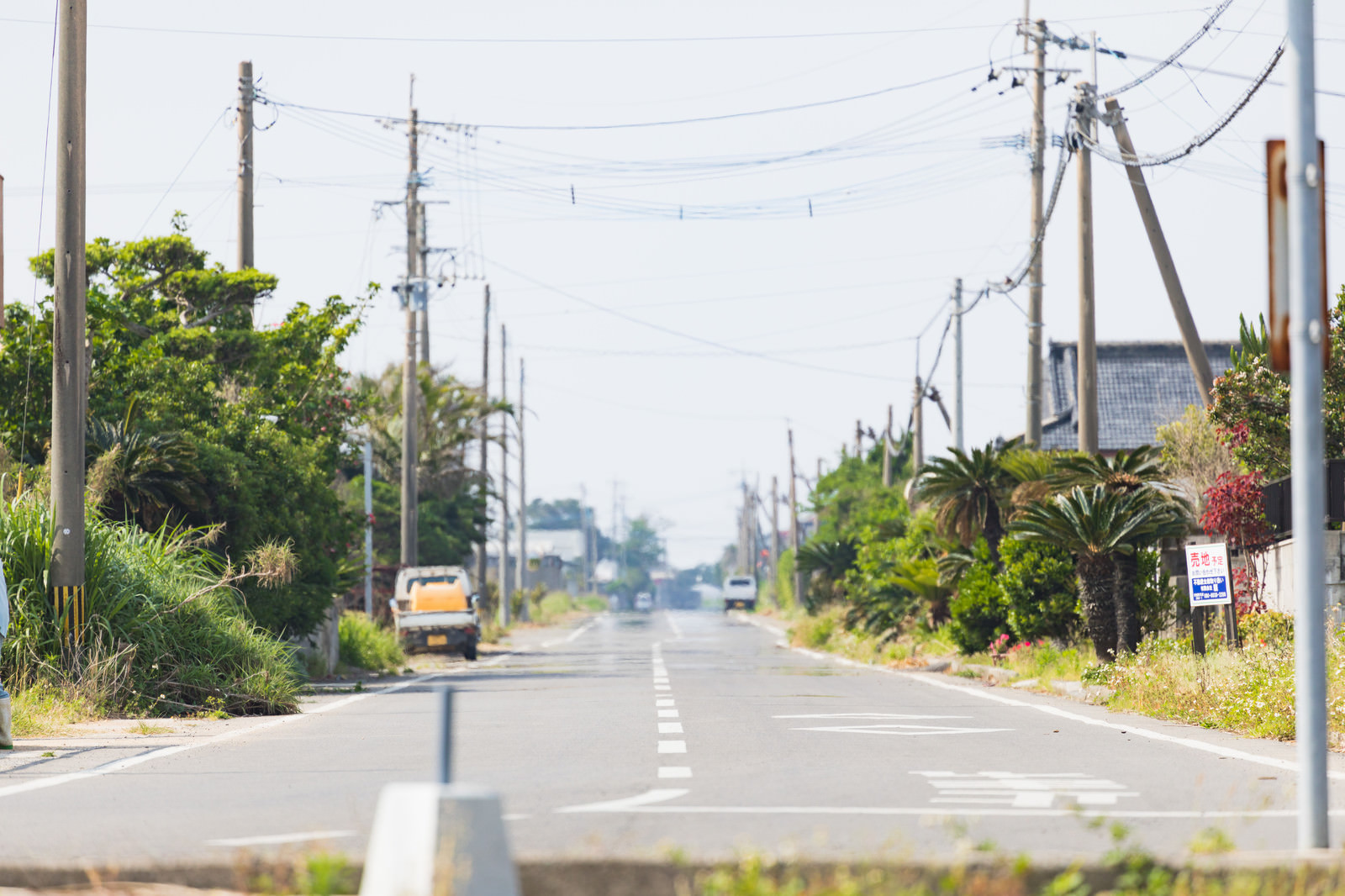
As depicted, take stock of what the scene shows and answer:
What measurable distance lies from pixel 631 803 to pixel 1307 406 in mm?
4224

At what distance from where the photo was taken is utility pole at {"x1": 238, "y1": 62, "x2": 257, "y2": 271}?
30.8 metres

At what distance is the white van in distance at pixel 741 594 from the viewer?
362 feet

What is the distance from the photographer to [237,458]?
80.1ft

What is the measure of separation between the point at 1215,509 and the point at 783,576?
7289cm

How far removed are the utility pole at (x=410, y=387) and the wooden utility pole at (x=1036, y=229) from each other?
16067mm

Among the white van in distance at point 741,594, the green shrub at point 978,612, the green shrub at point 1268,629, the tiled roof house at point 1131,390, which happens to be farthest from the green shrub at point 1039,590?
the white van in distance at point 741,594

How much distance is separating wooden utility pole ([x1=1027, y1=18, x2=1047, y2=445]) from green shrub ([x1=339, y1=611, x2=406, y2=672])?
12.4 meters

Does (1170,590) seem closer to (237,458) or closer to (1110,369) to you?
(237,458)

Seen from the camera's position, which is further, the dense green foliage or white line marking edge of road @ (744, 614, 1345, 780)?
the dense green foliage

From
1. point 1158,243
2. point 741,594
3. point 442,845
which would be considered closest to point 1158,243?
point 1158,243

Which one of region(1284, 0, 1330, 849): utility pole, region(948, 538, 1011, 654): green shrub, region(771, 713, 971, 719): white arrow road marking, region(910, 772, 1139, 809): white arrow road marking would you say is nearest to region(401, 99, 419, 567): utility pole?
region(948, 538, 1011, 654): green shrub

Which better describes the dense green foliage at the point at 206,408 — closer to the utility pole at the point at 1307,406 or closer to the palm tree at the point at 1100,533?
the palm tree at the point at 1100,533

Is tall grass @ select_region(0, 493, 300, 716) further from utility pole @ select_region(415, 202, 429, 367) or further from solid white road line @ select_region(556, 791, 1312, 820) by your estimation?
utility pole @ select_region(415, 202, 429, 367)

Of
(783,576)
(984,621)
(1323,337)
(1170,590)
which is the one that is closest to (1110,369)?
(984,621)
